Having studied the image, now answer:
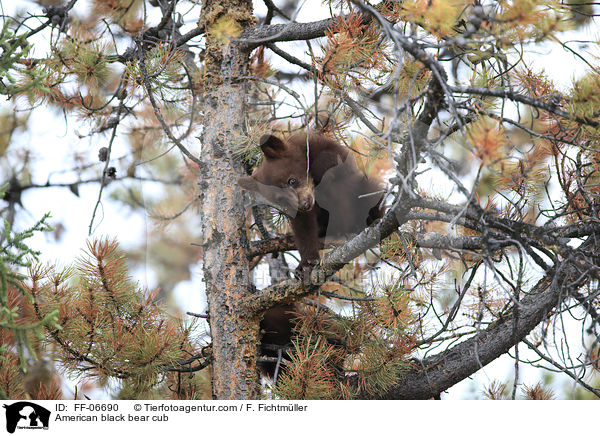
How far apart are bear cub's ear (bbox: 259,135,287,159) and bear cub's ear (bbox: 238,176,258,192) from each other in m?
0.16

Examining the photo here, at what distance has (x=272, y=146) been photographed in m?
2.63

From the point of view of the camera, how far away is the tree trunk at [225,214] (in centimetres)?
251

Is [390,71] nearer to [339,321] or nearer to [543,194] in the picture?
[543,194]

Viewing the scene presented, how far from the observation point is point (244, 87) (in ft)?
9.37

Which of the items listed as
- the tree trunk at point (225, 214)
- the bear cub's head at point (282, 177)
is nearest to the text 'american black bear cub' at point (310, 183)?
the bear cub's head at point (282, 177)

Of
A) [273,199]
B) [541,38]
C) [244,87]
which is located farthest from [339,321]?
[541,38]

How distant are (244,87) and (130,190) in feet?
6.50

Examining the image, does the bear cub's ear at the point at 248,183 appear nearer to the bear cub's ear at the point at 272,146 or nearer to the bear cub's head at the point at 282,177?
the bear cub's head at the point at 282,177

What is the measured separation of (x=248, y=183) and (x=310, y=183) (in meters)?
0.30
